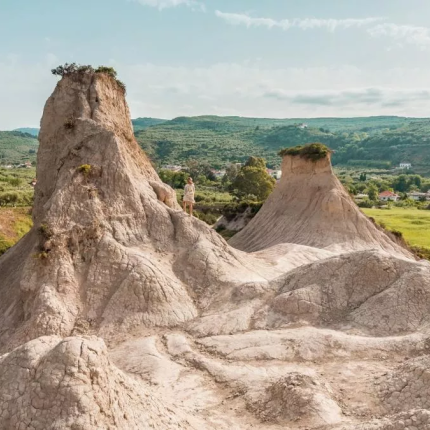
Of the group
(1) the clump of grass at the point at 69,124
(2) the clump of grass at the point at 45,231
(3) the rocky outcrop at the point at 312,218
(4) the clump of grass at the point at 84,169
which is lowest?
(3) the rocky outcrop at the point at 312,218

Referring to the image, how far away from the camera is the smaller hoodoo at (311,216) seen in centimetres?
3712

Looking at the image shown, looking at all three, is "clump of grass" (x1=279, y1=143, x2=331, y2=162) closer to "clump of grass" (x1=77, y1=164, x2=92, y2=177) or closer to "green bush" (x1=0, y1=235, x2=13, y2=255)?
"green bush" (x1=0, y1=235, x2=13, y2=255)

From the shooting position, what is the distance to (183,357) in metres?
15.2

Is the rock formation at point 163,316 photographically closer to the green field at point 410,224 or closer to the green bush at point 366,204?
the green field at point 410,224

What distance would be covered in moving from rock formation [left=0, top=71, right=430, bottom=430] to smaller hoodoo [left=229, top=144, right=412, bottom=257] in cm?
961

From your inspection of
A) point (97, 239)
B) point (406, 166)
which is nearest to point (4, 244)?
point (97, 239)

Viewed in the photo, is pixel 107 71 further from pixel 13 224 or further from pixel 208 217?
pixel 208 217

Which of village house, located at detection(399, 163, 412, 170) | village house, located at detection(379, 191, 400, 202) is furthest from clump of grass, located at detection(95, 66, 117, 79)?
village house, located at detection(399, 163, 412, 170)

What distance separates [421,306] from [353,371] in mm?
4465

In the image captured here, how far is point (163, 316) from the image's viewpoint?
706 inches

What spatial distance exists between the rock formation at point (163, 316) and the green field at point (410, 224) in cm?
2605

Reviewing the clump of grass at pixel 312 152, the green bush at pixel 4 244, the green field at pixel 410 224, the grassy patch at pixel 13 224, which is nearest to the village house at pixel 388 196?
the green field at pixel 410 224

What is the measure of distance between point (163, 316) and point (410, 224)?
47455 mm

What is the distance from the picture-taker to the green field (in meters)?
50.0
